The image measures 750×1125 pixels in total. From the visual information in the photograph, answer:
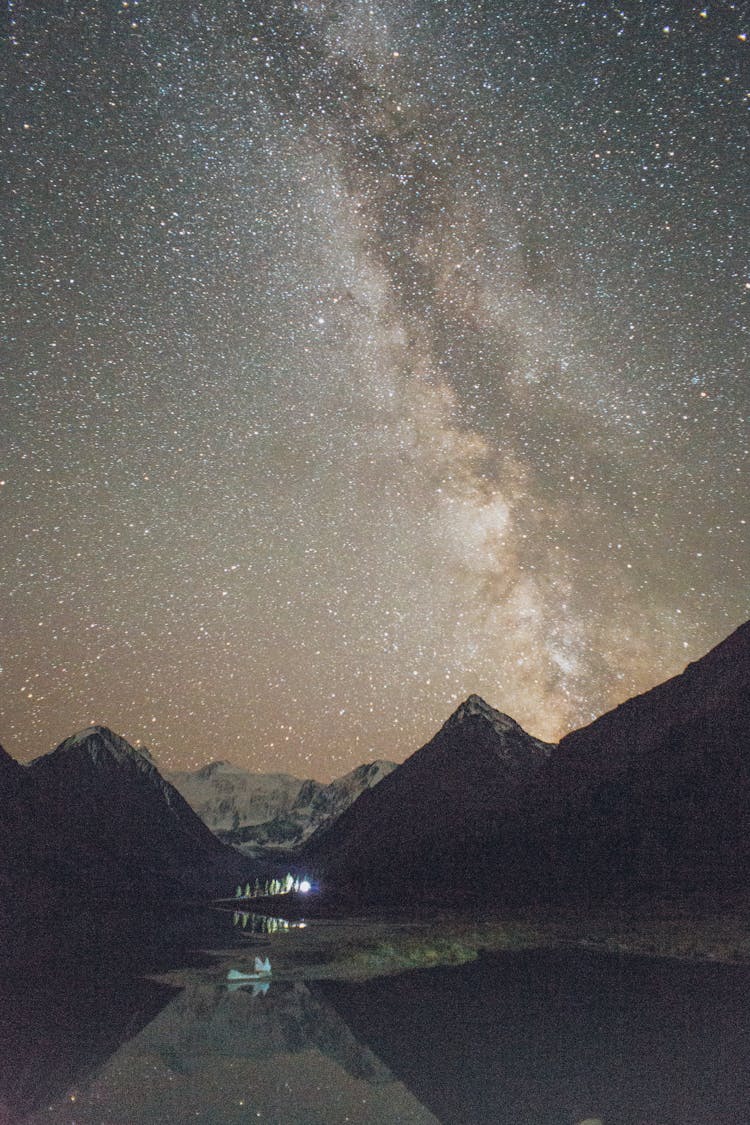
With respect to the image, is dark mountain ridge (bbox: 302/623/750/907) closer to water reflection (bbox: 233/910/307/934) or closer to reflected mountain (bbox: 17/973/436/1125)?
water reflection (bbox: 233/910/307/934)

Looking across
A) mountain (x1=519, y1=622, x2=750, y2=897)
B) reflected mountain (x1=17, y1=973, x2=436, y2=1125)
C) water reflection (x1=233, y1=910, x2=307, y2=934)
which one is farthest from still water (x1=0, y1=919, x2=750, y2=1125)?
mountain (x1=519, y1=622, x2=750, y2=897)

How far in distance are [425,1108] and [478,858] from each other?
150493 millimetres

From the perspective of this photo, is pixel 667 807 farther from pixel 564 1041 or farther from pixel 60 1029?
pixel 60 1029

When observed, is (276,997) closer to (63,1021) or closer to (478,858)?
(63,1021)

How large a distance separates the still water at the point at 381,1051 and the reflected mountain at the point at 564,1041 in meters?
0.09

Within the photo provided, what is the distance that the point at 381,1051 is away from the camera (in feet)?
72.0

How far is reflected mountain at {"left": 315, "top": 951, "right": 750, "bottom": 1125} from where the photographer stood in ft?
52.6

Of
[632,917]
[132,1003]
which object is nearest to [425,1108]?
[132,1003]

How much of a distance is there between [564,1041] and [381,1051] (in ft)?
19.9

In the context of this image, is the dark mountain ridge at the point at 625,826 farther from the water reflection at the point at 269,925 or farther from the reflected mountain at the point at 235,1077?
the reflected mountain at the point at 235,1077

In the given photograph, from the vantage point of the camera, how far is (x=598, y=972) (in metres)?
40.5

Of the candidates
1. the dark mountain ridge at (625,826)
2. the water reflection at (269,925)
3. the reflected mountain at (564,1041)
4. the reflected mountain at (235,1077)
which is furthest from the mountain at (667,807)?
the reflected mountain at (235,1077)

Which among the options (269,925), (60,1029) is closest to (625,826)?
(269,925)

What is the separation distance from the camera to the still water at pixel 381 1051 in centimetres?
1605
